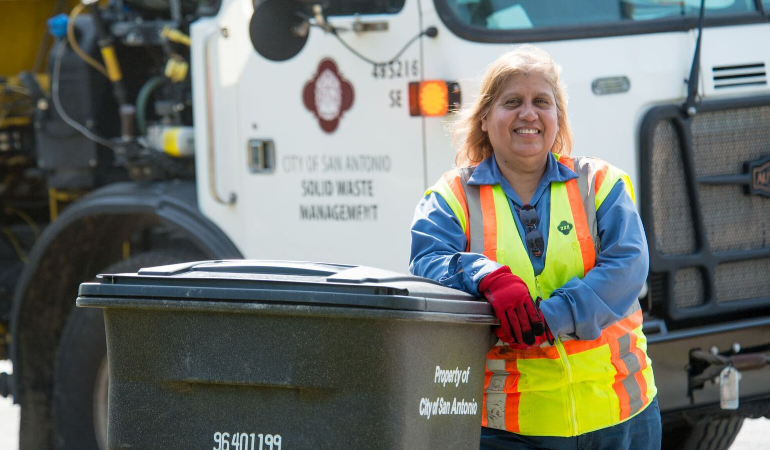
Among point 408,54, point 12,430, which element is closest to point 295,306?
point 408,54

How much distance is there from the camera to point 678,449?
3.94 m

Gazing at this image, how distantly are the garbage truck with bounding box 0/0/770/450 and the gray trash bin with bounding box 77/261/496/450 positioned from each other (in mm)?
1323

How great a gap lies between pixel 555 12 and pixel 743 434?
321cm

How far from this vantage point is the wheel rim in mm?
4645

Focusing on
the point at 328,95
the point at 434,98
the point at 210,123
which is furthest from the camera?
the point at 210,123

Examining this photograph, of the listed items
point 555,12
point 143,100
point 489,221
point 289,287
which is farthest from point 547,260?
point 143,100

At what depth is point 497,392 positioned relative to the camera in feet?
8.07

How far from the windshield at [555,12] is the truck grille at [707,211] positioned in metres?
0.32

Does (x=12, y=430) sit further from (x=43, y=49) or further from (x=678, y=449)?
(x=678, y=449)

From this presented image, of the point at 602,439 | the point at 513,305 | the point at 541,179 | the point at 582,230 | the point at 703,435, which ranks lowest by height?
the point at 703,435

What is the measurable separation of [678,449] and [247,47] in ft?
6.67

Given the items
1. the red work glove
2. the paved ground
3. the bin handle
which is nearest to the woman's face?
the red work glove

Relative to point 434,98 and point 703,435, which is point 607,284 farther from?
point 703,435

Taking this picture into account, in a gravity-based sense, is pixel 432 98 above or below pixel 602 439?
above
